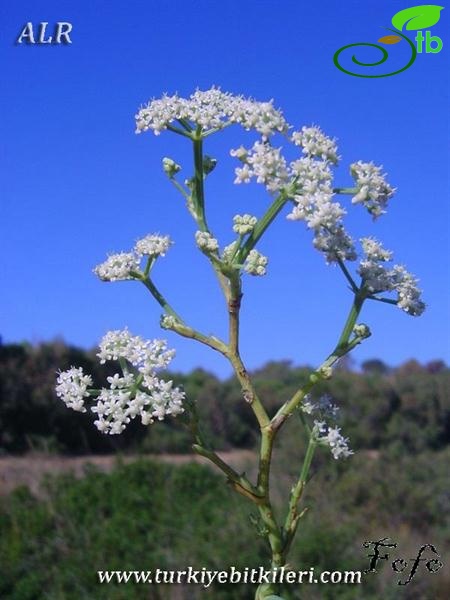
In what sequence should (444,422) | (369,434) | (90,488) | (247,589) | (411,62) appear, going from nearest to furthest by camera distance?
(411,62)
(247,589)
(90,488)
(369,434)
(444,422)

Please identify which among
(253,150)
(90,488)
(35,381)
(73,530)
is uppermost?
(35,381)

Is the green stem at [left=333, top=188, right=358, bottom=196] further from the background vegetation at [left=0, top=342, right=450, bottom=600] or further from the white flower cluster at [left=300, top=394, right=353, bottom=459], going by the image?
the background vegetation at [left=0, top=342, right=450, bottom=600]

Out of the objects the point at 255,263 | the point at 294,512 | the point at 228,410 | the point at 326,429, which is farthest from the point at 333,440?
the point at 228,410

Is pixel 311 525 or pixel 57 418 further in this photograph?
pixel 57 418

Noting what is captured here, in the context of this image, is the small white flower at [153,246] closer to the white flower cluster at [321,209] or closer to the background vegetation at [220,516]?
the white flower cluster at [321,209]

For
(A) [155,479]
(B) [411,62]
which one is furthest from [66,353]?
(B) [411,62]

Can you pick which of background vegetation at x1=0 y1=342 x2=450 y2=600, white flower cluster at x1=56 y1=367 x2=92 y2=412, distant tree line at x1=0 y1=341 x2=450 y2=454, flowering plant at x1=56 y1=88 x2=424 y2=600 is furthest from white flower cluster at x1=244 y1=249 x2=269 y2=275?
distant tree line at x1=0 y1=341 x2=450 y2=454

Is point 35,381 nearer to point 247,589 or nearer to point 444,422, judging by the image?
point 444,422
